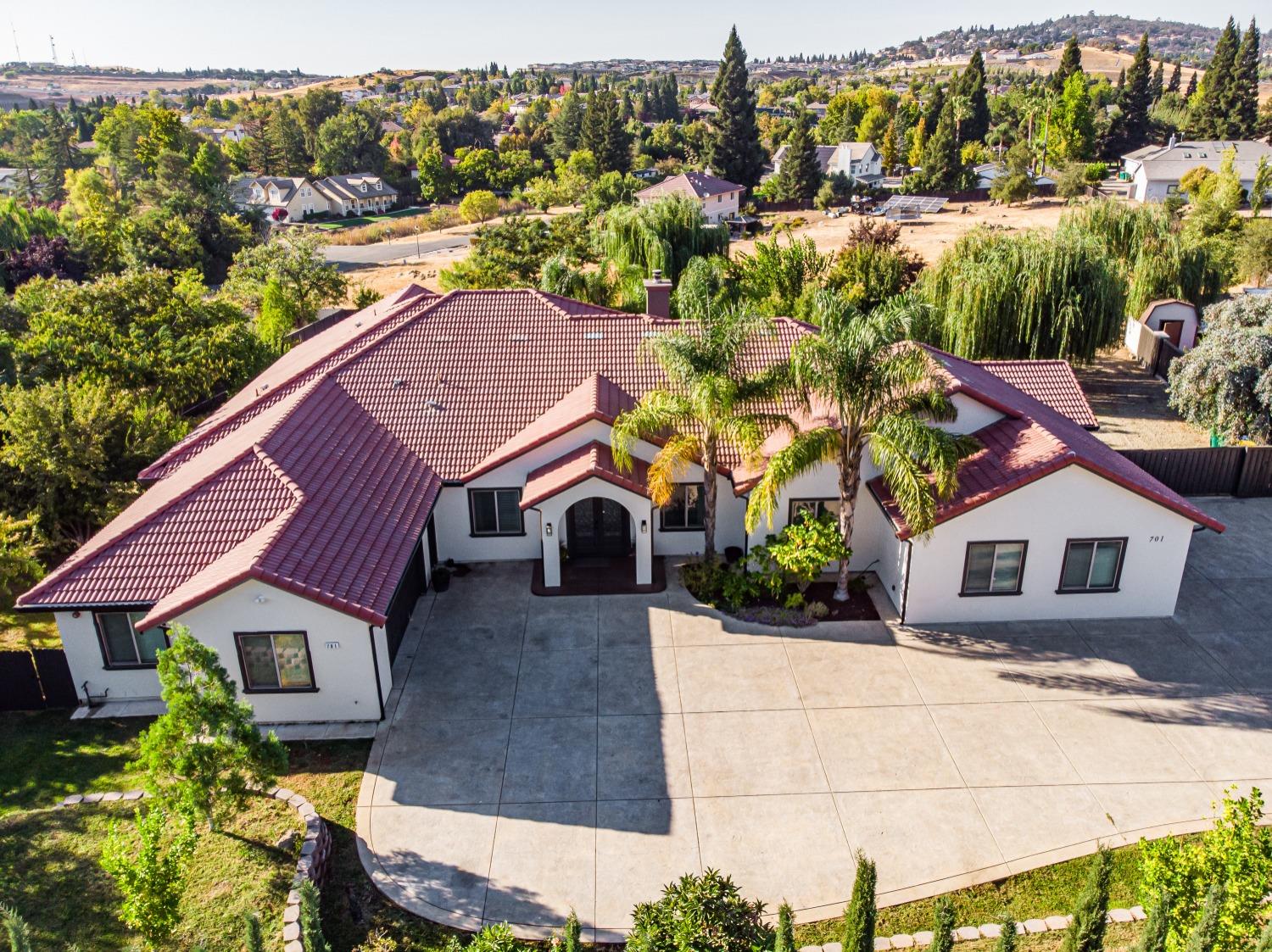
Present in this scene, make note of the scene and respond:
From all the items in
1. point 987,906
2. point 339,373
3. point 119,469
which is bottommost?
point 987,906

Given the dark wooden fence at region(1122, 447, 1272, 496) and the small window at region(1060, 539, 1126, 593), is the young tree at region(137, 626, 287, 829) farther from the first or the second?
the dark wooden fence at region(1122, 447, 1272, 496)

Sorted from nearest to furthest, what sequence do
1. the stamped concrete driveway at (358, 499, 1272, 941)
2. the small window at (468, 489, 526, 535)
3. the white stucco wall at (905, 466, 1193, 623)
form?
the stamped concrete driveway at (358, 499, 1272, 941), the white stucco wall at (905, 466, 1193, 623), the small window at (468, 489, 526, 535)

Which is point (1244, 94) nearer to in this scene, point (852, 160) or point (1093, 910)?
point (852, 160)

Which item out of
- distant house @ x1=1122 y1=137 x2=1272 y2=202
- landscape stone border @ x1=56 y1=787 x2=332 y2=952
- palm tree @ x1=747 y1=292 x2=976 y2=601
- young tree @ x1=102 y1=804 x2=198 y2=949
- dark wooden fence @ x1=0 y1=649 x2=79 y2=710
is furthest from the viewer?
distant house @ x1=1122 y1=137 x2=1272 y2=202

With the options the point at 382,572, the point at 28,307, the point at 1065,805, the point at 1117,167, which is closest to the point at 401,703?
the point at 382,572

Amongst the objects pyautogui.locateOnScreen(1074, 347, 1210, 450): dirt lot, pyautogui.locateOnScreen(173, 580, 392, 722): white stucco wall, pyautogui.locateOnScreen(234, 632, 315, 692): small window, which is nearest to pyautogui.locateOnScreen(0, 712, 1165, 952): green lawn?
pyautogui.locateOnScreen(173, 580, 392, 722): white stucco wall

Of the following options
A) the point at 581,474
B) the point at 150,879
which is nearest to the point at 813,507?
the point at 581,474

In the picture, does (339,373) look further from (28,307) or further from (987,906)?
A: (28,307)
